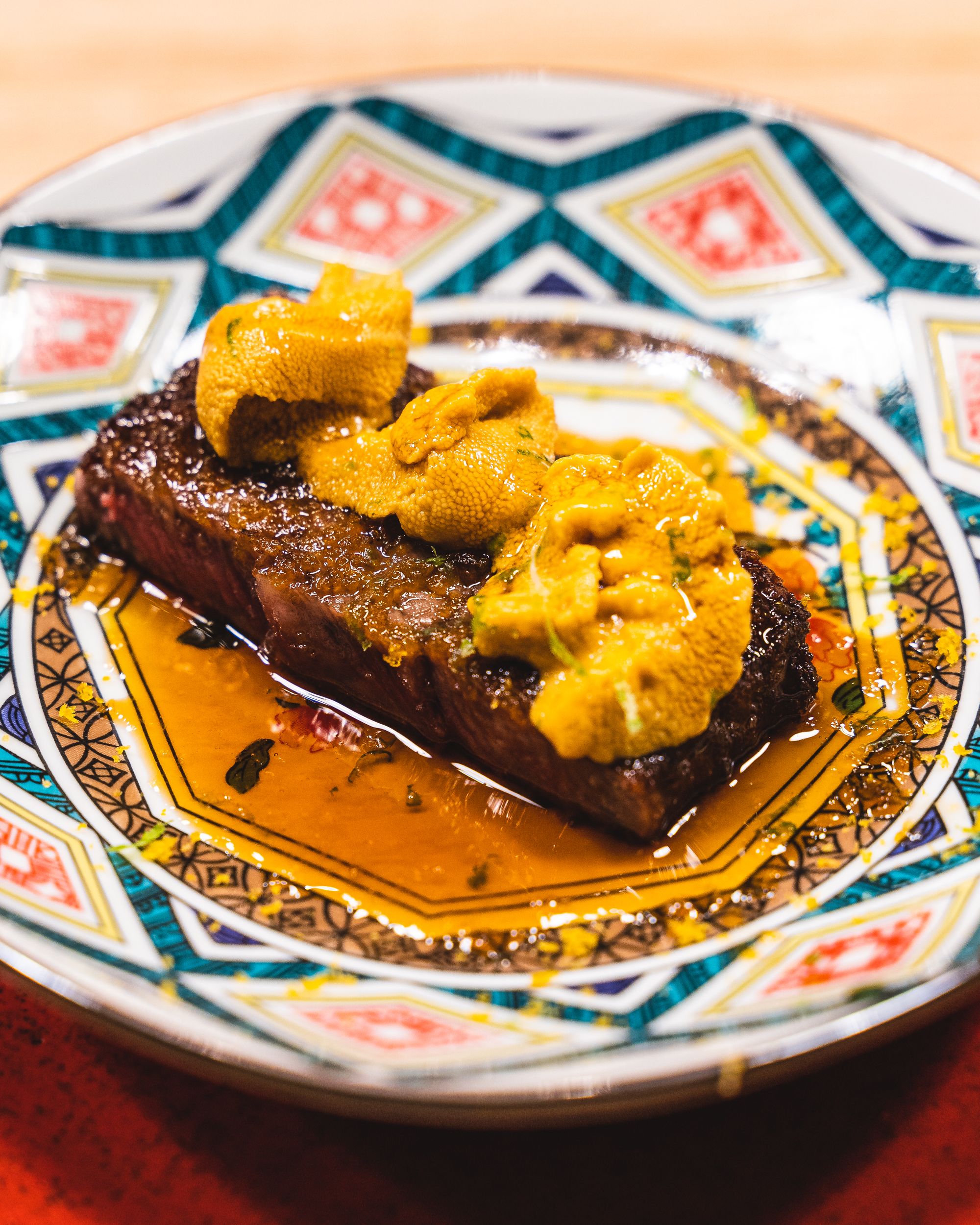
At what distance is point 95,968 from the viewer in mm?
2607

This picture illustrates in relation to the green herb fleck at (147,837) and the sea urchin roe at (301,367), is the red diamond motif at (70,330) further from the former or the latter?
the green herb fleck at (147,837)

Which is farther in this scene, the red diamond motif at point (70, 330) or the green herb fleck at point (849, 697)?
the red diamond motif at point (70, 330)

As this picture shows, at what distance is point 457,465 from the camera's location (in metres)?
3.36

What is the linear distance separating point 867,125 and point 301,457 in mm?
4396

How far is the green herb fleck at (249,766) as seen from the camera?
3.46 metres

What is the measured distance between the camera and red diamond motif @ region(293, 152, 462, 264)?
199 inches

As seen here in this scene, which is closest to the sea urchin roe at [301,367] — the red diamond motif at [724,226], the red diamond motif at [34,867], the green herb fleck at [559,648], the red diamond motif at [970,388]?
the green herb fleck at [559,648]

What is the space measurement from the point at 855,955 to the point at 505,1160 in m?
0.91

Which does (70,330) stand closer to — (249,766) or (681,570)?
(249,766)

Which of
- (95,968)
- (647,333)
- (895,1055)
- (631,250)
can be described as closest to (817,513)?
(647,333)

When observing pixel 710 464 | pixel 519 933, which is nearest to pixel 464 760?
pixel 519 933

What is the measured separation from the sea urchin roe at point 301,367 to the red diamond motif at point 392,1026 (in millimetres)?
1809

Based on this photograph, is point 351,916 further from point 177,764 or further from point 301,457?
point 301,457

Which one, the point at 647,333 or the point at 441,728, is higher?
the point at 647,333
